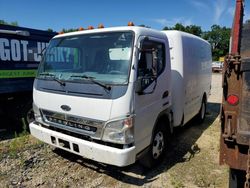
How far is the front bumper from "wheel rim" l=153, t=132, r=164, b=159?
91 centimetres

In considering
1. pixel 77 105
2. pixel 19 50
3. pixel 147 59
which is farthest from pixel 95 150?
pixel 19 50

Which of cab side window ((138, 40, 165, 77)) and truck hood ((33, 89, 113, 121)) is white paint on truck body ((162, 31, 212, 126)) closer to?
cab side window ((138, 40, 165, 77))

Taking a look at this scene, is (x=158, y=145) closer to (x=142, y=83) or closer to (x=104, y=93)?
(x=142, y=83)

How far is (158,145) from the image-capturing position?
4281 millimetres

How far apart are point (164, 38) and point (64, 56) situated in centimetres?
175

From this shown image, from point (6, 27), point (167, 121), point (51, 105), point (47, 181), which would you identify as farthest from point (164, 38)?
point (6, 27)

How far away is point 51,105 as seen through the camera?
12.4 feet

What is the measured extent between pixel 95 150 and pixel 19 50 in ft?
11.6

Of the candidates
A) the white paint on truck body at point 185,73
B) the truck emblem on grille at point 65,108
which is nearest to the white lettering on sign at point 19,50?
the truck emblem on grille at point 65,108

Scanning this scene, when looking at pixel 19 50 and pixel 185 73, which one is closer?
pixel 185 73

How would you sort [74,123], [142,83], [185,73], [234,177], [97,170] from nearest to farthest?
[234,177], [142,83], [74,123], [97,170], [185,73]

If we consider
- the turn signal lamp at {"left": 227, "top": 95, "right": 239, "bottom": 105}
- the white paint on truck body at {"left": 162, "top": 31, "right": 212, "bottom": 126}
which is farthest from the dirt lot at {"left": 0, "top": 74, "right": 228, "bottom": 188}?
the turn signal lamp at {"left": 227, "top": 95, "right": 239, "bottom": 105}

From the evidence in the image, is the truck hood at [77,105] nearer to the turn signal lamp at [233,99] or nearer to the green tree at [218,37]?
the turn signal lamp at [233,99]

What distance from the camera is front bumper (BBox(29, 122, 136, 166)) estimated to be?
3.19 metres
